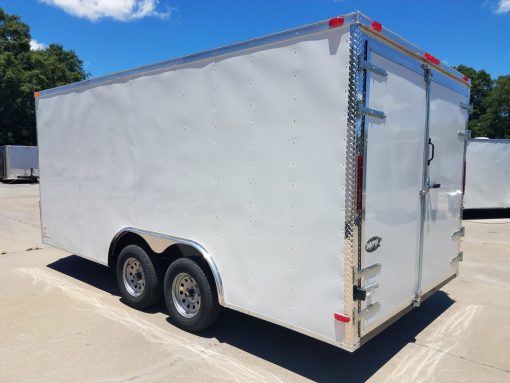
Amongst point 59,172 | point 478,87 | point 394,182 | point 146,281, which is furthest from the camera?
point 478,87

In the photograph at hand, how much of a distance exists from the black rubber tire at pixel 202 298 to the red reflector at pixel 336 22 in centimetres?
258

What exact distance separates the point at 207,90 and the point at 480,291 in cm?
478

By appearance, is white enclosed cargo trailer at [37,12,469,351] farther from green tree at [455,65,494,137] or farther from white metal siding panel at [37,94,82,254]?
green tree at [455,65,494,137]

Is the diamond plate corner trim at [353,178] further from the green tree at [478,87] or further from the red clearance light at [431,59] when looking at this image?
the green tree at [478,87]

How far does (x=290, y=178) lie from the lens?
11.1ft

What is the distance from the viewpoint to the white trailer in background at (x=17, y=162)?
1005 inches

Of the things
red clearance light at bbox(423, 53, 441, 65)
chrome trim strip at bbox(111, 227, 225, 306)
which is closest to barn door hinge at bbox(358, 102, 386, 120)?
red clearance light at bbox(423, 53, 441, 65)

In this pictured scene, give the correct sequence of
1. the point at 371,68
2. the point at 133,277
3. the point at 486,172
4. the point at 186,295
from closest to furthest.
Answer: the point at 371,68, the point at 186,295, the point at 133,277, the point at 486,172

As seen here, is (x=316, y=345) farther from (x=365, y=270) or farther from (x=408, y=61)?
(x=408, y=61)

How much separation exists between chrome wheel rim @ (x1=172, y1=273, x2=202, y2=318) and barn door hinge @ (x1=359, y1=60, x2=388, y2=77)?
2633mm

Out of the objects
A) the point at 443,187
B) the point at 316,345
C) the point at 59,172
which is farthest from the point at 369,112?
the point at 59,172

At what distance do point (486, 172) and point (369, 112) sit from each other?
443 inches

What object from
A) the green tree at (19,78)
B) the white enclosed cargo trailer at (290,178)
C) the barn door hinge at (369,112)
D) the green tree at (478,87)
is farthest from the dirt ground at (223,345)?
the green tree at (478,87)

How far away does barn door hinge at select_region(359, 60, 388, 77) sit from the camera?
3025mm
